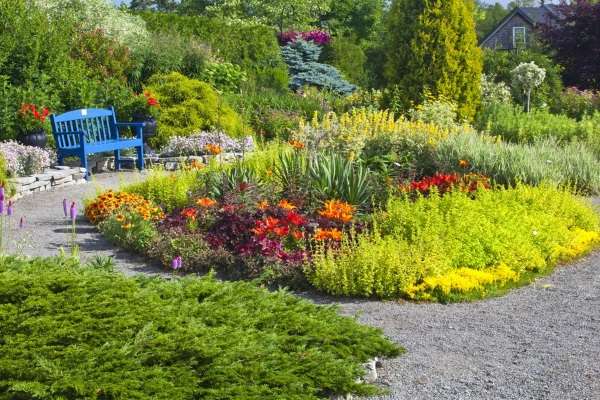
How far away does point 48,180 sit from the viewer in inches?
442

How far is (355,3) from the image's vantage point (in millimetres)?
45344

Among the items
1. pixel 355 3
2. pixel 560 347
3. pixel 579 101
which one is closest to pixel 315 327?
pixel 560 347

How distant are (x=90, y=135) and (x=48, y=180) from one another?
7.12 ft

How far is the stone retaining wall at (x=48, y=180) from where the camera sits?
418 inches

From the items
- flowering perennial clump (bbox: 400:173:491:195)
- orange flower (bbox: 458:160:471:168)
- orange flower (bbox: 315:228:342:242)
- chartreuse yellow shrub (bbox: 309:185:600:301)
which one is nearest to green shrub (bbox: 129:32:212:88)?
orange flower (bbox: 458:160:471:168)

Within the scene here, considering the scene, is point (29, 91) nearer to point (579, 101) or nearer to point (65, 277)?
point (65, 277)

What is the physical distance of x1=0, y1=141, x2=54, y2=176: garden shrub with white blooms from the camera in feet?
36.5

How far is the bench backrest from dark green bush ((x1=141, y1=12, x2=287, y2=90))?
8181 millimetres

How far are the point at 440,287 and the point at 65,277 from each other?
306 centimetres

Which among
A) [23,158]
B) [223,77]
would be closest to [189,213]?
[23,158]

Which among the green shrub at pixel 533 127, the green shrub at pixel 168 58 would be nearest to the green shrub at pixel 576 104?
the green shrub at pixel 533 127

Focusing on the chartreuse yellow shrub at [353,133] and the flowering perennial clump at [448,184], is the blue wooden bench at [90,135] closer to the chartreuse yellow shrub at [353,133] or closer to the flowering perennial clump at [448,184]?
the chartreuse yellow shrub at [353,133]

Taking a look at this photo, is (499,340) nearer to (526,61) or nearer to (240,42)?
(526,61)

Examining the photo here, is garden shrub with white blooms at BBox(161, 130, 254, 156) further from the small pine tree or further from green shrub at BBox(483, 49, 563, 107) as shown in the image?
the small pine tree
